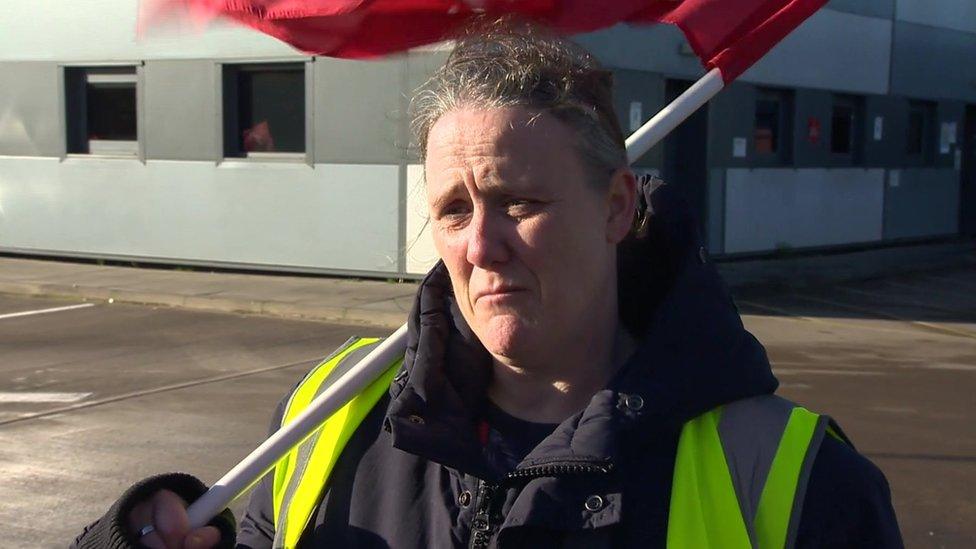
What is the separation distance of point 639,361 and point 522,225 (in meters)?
0.28

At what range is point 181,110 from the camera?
16.0m

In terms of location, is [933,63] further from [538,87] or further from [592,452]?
[592,452]

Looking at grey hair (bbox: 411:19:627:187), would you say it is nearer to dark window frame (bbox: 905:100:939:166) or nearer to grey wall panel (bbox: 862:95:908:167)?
grey wall panel (bbox: 862:95:908:167)

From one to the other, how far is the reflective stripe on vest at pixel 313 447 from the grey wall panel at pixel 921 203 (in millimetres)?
19744

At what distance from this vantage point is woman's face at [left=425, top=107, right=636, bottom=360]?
2027 millimetres

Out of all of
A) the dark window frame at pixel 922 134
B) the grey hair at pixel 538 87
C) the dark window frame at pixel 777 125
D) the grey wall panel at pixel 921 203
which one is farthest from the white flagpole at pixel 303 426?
the dark window frame at pixel 922 134

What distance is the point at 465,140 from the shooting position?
206 centimetres

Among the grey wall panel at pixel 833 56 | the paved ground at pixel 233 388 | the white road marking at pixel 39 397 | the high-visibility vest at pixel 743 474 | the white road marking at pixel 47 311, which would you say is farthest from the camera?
the grey wall panel at pixel 833 56

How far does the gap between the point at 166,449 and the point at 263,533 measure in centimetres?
542

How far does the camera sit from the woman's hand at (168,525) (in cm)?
220

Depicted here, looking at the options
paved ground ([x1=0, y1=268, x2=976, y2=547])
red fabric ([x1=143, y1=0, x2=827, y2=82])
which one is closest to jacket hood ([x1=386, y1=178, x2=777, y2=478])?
red fabric ([x1=143, y1=0, x2=827, y2=82])

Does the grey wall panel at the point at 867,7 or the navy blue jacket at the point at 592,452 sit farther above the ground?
the grey wall panel at the point at 867,7

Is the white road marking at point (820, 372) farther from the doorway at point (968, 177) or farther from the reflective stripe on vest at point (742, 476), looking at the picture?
the doorway at point (968, 177)

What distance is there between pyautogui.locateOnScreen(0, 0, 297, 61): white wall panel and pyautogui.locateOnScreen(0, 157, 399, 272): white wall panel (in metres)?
1.34
